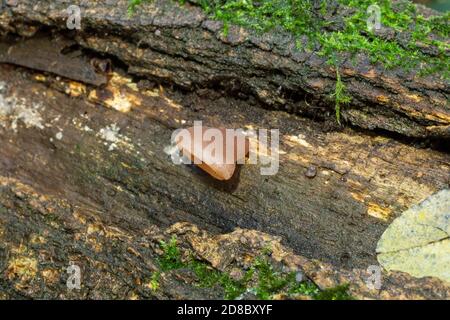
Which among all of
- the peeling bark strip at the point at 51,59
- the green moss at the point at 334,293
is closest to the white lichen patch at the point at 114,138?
the peeling bark strip at the point at 51,59

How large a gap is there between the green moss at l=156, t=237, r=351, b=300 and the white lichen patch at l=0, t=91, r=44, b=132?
181cm

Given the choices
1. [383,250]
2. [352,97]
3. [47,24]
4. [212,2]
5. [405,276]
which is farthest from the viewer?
[47,24]

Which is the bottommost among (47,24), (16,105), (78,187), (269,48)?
(78,187)

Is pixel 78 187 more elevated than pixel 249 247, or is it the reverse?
pixel 249 247

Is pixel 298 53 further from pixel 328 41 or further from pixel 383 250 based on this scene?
pixel 383 250

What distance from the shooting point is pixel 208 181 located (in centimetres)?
371

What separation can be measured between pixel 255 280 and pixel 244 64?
150cm

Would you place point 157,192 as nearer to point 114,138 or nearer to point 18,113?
point 114,138

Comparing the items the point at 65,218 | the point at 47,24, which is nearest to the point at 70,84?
the point at 47,24

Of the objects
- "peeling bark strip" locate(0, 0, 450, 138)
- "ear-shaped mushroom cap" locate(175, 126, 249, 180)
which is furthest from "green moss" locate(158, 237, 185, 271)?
"peeling bark strip" locate(0, 0, 450, 138)

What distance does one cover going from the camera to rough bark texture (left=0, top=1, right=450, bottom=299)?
9.92ft

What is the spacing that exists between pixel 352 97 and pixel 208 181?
1129 mm

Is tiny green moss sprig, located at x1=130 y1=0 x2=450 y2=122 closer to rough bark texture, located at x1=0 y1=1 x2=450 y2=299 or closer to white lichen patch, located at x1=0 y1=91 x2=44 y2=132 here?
rough bark texture, located at x1=0 y1=1 x2=450 y2=299

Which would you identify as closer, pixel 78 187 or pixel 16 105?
pixel 78 187
